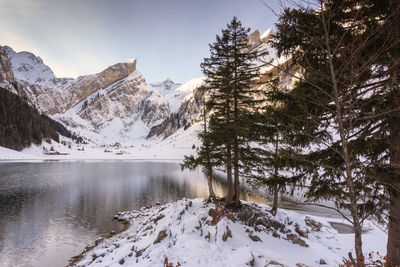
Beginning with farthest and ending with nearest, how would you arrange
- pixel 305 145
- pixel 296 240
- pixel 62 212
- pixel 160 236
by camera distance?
1. pixel 62 212
2. pixel 296 240
3. pixel 160 236
4. pixel 305 145

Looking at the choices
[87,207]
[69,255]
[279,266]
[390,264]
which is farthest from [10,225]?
[390,264]

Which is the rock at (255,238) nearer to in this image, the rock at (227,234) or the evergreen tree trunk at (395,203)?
the rock at (227,234)

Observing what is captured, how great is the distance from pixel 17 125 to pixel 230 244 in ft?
483

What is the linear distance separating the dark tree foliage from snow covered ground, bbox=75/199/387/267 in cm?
12925

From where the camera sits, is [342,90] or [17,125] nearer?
[342,90]

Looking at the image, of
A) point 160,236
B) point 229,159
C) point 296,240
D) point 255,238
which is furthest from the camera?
point 229,159

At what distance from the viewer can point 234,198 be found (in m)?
13.7

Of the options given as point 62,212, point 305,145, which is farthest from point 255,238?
point 62,212

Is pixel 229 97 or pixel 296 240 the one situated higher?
pixel 229 97

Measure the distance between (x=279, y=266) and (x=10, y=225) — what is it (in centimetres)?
2282

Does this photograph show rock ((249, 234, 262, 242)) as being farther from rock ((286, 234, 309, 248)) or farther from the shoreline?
the shoreline

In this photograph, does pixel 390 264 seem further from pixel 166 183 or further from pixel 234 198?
pixel 166 183

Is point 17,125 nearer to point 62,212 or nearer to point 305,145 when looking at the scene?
point 62,212

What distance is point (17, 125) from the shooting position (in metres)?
112
